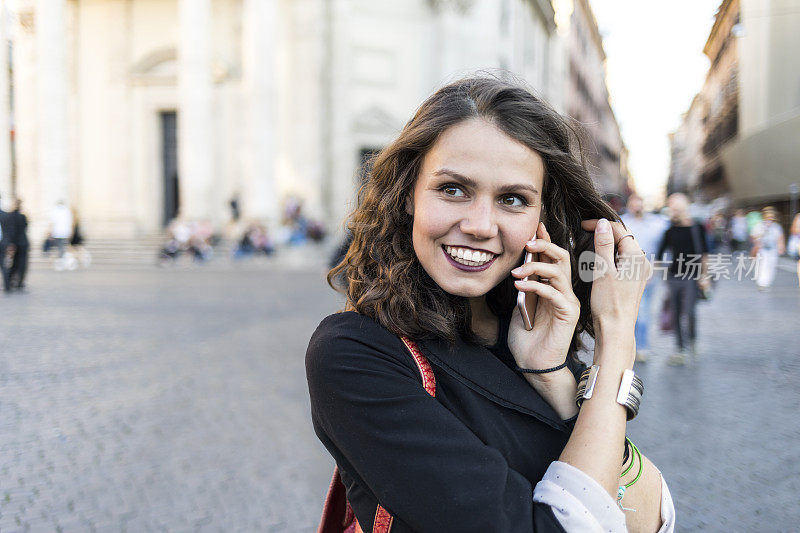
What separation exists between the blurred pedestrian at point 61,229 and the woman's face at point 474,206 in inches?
767

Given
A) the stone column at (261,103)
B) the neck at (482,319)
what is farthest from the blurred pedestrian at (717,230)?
the stone column at (261,103)

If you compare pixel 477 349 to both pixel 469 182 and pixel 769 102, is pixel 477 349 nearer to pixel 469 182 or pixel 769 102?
pixel 469 182

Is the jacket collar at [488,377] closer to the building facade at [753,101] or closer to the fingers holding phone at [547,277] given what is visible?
the fingers holding phone at [547,277]

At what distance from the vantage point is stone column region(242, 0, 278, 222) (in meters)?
22.1

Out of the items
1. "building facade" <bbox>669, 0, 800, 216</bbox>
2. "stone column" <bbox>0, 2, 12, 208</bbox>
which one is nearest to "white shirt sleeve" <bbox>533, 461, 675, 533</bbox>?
"building facade" <bbox>669, 0, 800, 216</bbox>

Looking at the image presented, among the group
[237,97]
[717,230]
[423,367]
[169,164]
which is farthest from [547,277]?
[169,164]

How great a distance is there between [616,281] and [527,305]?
0.19 metres

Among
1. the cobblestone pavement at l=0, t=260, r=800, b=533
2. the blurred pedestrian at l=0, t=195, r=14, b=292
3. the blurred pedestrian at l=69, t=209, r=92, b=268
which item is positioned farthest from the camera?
the blurred pedestrian at l=69, t=209, r=92, b=268

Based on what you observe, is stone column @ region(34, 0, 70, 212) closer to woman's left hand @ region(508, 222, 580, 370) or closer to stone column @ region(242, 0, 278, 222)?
stone column @ region(242, 0, 278, 222)

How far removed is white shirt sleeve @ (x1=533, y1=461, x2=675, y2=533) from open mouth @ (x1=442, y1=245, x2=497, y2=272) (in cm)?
41

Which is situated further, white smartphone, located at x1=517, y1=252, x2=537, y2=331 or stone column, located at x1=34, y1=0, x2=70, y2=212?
stone column, located at x1=34, y1=0, x2=70, y2=212

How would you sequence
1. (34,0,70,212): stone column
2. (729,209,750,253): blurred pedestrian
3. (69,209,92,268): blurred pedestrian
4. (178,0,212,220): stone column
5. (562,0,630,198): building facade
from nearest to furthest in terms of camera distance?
(729,209,750,253): blurred pedestrian → (69,209,92,268): blurred pedestrian → (34,0,70,212): stone column → (178,0,212,220): stone column → (562,0,630,198): building facade

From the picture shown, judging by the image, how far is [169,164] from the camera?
2748 centimetres

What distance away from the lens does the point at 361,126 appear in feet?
87.0
